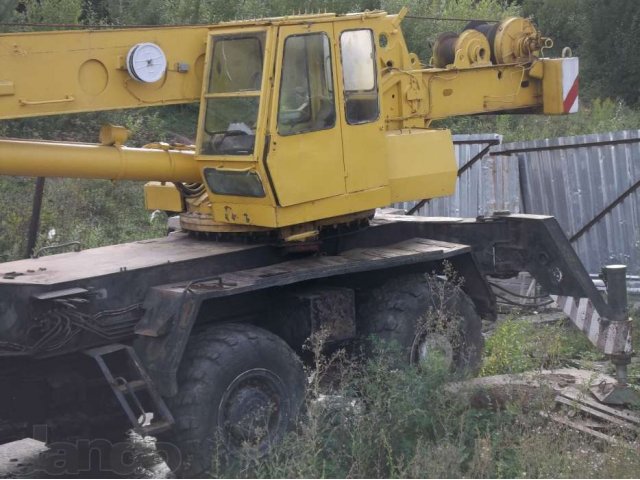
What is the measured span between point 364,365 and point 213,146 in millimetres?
2045

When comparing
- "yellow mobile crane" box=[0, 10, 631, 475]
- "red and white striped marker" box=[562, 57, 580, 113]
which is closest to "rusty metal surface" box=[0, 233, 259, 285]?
"yellow mobile crane" box=[0, 10, 631, 475]

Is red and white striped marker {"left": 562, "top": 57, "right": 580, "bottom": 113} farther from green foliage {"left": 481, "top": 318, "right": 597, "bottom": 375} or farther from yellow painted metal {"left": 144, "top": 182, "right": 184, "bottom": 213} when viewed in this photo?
yellow painted metal {"left": 144, "top": 182, "right": 184, "bottom": 213}

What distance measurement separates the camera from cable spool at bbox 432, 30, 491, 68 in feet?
30.5

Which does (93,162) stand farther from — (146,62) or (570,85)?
(570,85)

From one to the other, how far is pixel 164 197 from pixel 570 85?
387 cm

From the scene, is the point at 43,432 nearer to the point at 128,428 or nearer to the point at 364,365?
the point at 128,428

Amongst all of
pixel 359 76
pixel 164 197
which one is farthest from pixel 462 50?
pixel 164 197

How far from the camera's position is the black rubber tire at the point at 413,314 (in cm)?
847

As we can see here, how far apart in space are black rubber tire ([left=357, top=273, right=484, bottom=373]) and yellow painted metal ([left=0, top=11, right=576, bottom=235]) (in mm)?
762

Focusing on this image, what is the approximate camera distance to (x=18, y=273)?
733cm

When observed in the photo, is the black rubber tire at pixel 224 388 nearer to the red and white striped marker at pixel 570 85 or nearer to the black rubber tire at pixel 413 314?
the black rubber tire at pixel 413 314

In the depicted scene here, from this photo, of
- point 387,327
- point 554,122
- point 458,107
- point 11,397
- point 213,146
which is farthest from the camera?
point 554,122

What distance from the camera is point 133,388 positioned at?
22.7 ft

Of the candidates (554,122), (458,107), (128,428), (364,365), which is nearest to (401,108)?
(458,107)
